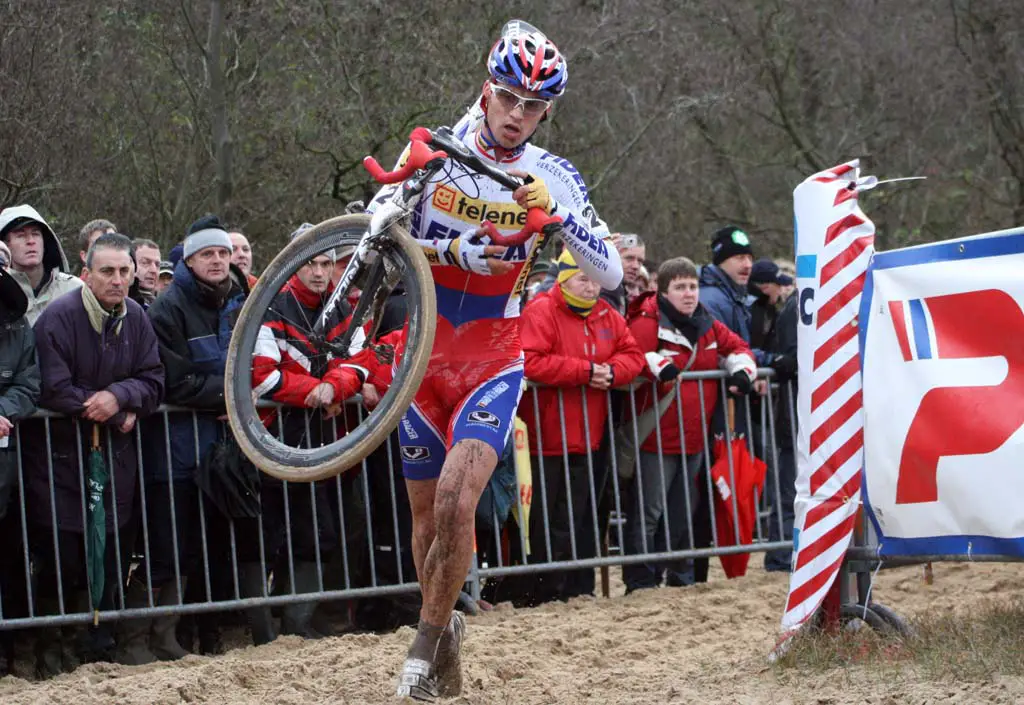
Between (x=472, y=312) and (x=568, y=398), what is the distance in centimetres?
308

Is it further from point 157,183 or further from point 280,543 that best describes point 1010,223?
point 280,543

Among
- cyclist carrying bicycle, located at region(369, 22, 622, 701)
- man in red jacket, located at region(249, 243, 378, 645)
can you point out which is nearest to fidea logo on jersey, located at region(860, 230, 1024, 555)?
cyclist carrying bicycle, located at region(369, 22, 622, 701)

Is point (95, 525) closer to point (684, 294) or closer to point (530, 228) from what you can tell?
point (530, 228)

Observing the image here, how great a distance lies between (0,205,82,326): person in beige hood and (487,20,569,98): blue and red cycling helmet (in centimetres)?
311

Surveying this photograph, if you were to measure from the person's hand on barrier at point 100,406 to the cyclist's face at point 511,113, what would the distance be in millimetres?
2797

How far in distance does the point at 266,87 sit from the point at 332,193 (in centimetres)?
110

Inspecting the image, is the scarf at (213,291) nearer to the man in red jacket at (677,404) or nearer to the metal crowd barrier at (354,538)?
the metal crowd barrier at (354,538)

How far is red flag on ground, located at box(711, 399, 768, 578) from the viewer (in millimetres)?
9664

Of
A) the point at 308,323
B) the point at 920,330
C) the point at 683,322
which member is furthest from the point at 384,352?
the point at 683,322

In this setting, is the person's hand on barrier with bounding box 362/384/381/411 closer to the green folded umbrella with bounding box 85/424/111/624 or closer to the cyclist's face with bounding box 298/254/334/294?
the cyclist's face with bounding box 298/254/334/294

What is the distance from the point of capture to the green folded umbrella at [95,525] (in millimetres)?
7711

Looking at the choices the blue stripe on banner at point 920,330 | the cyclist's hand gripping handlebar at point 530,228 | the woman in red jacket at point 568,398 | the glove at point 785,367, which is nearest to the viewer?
the cyclist's hand gripping handlebar at point 530,228

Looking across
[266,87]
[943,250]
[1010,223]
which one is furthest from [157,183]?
[1010,223]

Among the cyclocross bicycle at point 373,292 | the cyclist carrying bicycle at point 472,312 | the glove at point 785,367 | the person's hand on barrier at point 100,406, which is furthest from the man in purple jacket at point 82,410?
the glove at point 785,367
